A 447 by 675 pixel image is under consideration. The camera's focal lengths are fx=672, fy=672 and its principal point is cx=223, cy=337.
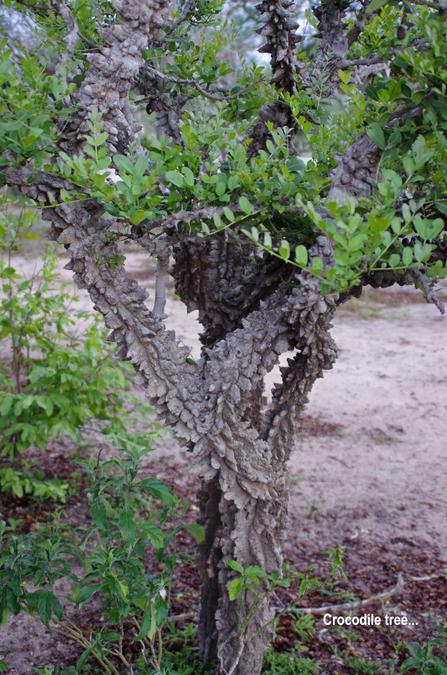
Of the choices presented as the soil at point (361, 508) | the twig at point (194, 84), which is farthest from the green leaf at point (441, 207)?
the soil at point (361, 508)

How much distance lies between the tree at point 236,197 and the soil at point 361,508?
0.57 metres

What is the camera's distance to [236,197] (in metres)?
1.74

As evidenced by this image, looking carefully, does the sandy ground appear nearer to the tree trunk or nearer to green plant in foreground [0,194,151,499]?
the tree trunk

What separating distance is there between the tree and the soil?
0.57m

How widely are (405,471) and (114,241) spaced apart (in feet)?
11.0

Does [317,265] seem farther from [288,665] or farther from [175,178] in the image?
[288,665]

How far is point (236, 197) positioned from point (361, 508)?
2782 millimetres

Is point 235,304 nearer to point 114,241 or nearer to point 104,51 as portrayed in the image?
point 114,241

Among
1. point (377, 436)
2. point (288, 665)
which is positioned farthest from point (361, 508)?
point (288, 665)

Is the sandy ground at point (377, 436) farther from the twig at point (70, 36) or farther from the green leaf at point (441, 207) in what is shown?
the green leaf at point (441, 207)

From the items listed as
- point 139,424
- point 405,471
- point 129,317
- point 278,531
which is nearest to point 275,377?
point 139,424

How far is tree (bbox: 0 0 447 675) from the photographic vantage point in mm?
1472

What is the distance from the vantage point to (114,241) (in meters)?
1.81

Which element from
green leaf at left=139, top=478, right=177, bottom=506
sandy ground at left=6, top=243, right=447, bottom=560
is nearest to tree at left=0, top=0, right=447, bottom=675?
green leaf at left=139, top=478, right=177, bottom=506
